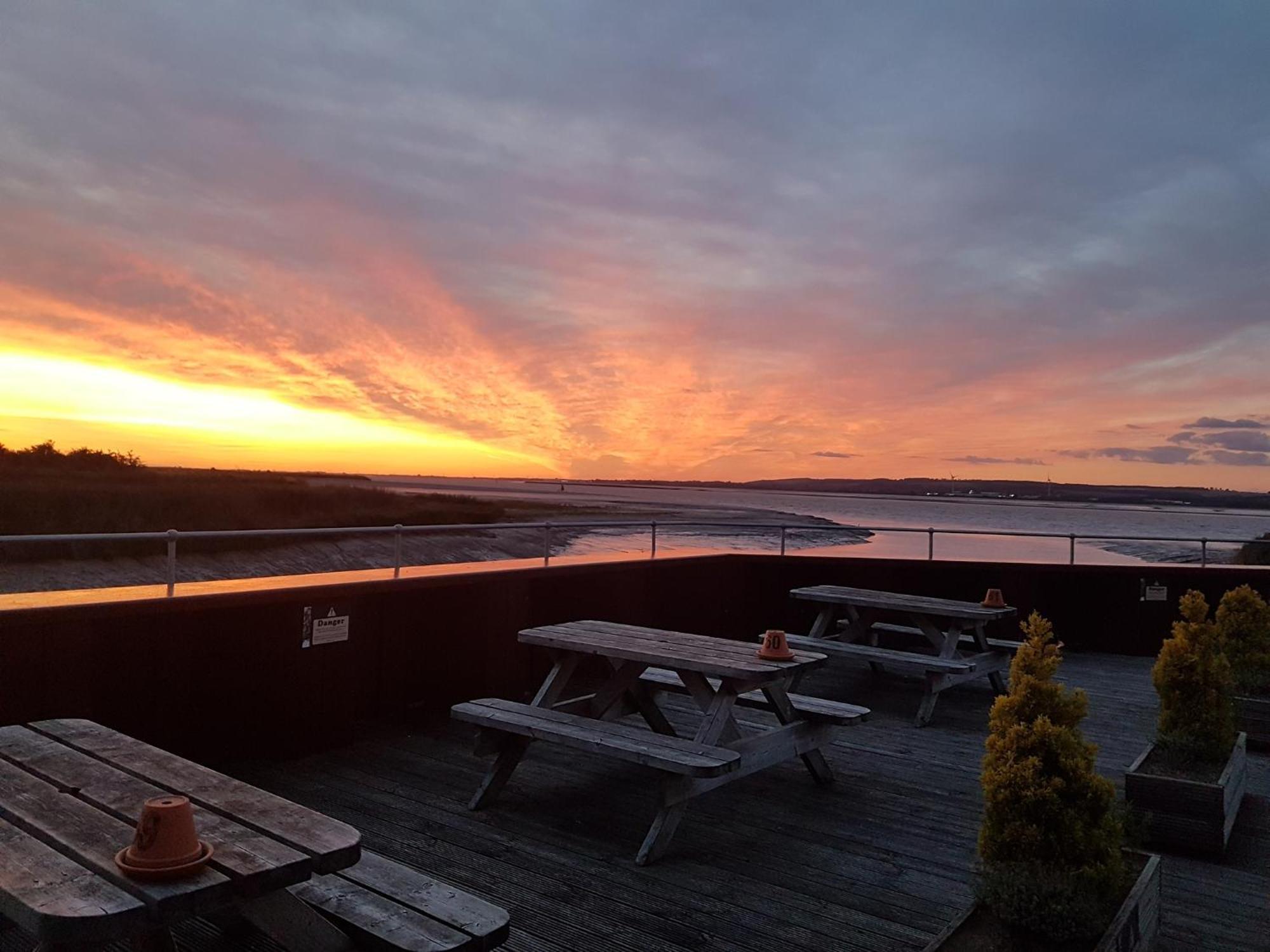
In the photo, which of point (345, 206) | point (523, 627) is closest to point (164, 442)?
point (345, 206)

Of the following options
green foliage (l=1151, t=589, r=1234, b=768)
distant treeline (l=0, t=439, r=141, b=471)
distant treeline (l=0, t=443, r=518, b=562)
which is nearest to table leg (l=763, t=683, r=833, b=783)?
green foliage (l=1151, t=589, r=1234, b=768)

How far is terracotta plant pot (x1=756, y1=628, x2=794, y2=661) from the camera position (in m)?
4.18

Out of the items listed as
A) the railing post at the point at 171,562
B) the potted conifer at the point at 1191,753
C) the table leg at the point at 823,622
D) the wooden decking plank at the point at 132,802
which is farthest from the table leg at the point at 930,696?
the wooden decking plank at the point at 132,802

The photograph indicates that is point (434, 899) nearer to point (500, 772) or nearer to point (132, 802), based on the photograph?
point (132, 802)

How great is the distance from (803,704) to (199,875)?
344 centimetres

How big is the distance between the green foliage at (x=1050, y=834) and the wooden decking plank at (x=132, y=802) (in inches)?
80.5

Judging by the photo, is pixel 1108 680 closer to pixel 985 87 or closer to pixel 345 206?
pixel 985 87

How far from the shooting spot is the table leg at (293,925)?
183 cm

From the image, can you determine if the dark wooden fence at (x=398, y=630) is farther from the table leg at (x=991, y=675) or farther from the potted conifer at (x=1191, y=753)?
the potted conifer at (x=1191, y=753)

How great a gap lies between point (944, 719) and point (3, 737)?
5.77 metres

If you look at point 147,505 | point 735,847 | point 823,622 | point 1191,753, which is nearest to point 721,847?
point 735,847

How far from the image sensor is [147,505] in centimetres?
3491

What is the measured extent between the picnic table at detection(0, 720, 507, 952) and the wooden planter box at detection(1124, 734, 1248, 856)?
10.9 feet

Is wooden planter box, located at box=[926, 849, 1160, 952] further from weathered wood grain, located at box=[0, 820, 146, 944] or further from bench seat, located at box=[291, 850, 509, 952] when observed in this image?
weathered wood grain, located at box=[0, 820, 146, 944]
